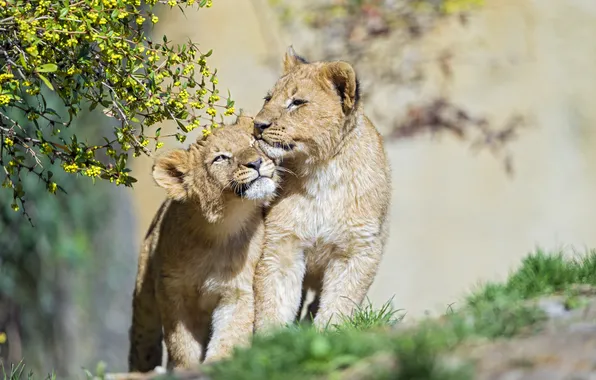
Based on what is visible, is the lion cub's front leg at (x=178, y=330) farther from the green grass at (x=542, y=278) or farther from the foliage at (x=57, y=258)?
the foliage at (x=57, y=258)

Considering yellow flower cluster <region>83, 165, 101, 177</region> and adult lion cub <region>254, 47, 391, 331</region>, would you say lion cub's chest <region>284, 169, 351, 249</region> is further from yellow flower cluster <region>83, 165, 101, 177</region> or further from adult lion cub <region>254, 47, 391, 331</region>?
yellow flower cluster <region>83, 165, 101, 177</region>

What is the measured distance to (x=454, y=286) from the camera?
12.7 m

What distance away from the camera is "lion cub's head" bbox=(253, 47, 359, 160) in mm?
6719

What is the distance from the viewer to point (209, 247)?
7086 mm

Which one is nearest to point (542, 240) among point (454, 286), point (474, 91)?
point (454, 286)

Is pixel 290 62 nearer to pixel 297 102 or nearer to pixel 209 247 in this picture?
pixel 297 102

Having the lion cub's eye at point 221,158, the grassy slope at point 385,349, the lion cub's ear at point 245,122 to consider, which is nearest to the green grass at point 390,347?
the grassy slope at point 385,349

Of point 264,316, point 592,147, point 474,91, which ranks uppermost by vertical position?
point 474,91

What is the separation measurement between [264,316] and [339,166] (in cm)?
116

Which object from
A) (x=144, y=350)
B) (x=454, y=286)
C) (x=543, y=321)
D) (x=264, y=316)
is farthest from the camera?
(x=454, y=286)

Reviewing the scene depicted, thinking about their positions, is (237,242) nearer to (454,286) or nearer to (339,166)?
(339,166)

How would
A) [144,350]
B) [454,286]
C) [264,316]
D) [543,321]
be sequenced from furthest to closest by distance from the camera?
[454,286], [144,350], [264,316], [543,321]

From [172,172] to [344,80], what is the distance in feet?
4.58

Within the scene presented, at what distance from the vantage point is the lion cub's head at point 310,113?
265 inches
